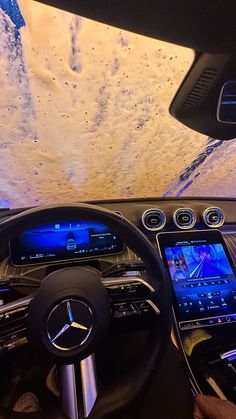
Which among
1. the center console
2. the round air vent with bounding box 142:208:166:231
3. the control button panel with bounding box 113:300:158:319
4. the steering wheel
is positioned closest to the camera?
the steering wheel

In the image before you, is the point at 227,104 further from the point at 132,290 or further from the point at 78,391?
the point at 78,391

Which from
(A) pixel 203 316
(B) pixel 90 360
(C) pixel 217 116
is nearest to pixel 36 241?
(B) pixel 90 360

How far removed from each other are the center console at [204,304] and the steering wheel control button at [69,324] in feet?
1.27

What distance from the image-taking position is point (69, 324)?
1.63ft

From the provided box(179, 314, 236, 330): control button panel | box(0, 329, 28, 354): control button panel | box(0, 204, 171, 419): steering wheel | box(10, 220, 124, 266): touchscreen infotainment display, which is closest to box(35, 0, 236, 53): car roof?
box(0, 204, 171, 419): steering wheel

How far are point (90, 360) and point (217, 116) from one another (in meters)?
0.80

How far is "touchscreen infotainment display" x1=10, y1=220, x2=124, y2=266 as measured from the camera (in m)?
0.87

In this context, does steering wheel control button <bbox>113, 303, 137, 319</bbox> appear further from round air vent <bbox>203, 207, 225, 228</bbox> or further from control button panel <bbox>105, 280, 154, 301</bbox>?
round air vent <bbox>203, 207, 225, 228</bbox>

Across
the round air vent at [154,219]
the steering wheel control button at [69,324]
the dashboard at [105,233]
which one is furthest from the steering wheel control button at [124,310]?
the round air vent at [154,219]

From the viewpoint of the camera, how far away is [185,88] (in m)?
0.86

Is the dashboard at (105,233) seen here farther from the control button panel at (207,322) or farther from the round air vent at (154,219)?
the control button panel at (207,322)

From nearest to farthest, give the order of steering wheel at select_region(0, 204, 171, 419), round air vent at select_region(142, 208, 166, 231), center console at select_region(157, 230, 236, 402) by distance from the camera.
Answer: steering wheel at select_region(0, 204, 171, 419)
center console at select_region(157, 230, 236, 402)
round air vent at select_region(142, 208, 166, 231)

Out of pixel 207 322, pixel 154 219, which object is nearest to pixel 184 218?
pixel 154 219

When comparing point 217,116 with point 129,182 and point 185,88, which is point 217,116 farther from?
point 129,182
